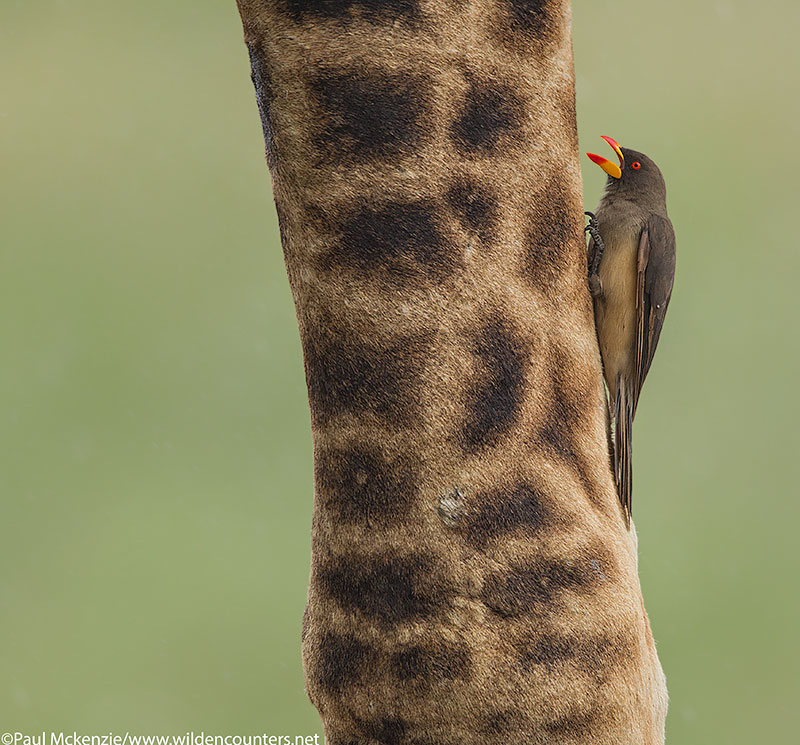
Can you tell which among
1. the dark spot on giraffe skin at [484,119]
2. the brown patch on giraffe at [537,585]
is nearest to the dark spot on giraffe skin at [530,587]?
the brown patch on giraffe at [537,585]

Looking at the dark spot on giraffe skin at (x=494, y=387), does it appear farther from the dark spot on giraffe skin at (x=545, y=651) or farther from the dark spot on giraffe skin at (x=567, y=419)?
the dark spot on giraffe skin at (x=545, y=651)

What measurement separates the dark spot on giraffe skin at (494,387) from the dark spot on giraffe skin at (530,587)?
12 centimetres

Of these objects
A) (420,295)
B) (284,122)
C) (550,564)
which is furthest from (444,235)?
(550,564)

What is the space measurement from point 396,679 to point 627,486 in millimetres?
290

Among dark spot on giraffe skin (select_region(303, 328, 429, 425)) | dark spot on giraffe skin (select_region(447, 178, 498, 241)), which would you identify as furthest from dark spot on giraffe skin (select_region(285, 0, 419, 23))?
dark spot on giraffe skin (select_region(303, 328, 429, 425))

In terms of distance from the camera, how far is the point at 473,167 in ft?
2.65

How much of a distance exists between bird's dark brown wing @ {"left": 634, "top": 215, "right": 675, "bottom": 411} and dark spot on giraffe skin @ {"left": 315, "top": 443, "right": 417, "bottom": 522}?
266mm

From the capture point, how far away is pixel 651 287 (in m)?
0.94

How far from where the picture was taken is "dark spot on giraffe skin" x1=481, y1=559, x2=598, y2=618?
0.84m

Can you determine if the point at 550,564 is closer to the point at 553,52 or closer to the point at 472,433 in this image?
the point at 472,433

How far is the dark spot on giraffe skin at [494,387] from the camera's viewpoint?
0.83 meters

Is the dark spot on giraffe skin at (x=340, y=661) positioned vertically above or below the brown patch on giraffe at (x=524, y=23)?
below

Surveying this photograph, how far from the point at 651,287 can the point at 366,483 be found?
0.34 meters

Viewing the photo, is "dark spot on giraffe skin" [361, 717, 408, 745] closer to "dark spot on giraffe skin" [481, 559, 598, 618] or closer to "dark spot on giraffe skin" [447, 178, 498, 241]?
"dark spot on giraffe skin" [481, 559, 598, 618]
